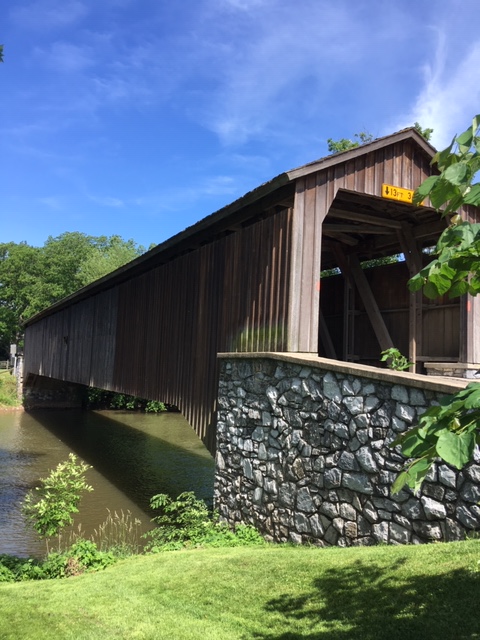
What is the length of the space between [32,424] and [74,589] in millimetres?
20267

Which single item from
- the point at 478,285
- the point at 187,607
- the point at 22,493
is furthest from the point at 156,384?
the point at 478,285

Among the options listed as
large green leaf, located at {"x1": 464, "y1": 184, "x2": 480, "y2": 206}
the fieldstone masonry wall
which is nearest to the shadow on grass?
the fieldstone masonry wall

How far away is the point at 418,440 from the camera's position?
183 cm

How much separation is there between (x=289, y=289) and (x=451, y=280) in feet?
17.0

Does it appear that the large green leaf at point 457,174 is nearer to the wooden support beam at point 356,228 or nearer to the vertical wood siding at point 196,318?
the vertical wood siding at point 196,318

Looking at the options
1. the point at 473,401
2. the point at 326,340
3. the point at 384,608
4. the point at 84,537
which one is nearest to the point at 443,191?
the point at 473,401

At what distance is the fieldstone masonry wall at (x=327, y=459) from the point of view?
457 centimetres

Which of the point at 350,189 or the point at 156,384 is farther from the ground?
the point at 350,189

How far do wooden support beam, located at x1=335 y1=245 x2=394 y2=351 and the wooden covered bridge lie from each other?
0.07 feet

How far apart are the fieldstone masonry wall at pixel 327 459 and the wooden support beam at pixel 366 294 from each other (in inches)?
148

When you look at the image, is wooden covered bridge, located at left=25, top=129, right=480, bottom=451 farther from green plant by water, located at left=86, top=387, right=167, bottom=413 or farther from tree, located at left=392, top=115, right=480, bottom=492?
green plant by water, located at left=86, top=387, right=167, bottom=413

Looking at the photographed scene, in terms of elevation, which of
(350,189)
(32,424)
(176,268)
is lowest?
(32,424)

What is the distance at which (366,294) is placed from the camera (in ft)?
36.4

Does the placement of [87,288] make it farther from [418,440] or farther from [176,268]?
[418,440]
